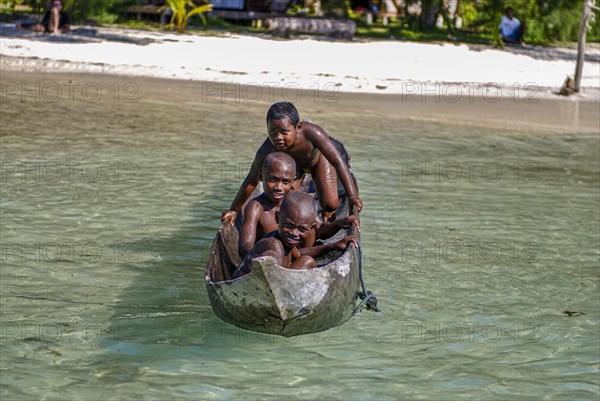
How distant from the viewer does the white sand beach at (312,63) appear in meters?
19.6

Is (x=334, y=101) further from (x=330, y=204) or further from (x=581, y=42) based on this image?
(x=330, y=204)

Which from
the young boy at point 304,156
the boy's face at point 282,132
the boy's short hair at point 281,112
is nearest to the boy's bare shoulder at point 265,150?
the young boy at point 304,156

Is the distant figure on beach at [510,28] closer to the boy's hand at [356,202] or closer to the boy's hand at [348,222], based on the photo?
the boy's hand at [356,202]

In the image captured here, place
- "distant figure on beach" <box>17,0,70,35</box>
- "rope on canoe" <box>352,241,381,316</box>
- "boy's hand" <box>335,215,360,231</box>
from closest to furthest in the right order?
"rope on canoe" <box>352,241,381,316</box>
"boy's hand" <box>335,215,360,231</box>
"distant figure on beach" <box>17,0,70,35</box>

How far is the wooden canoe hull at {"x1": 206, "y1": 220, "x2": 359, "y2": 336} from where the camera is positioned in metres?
5.86

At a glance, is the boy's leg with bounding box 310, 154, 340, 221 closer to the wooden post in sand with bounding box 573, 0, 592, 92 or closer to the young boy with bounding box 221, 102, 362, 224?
the young boy with bounding box 221, 102, 362, 224

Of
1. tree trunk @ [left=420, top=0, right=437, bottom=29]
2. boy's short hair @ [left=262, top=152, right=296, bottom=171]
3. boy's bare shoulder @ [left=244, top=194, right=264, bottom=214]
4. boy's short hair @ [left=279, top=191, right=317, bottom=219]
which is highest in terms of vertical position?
tree trunk @ [left=420, top=0, right=437, bottom=29]

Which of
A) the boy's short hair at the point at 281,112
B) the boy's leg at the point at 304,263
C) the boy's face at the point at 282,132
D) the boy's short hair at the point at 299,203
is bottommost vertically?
the boy's leg at the point at 304,263

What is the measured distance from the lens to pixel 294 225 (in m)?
6.24

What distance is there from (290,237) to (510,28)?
19.2 m

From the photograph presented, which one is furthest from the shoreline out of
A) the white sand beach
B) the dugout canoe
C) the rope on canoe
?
the dugout canoe

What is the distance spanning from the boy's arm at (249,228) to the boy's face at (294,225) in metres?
0.47

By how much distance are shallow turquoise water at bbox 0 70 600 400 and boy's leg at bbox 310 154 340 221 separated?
66 centimetres

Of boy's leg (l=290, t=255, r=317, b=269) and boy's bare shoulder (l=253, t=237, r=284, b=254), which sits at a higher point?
boy's bare shoulder (l=253, t=237, r=284, b=254)
